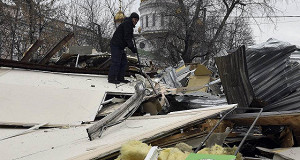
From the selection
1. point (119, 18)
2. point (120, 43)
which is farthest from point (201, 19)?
point (120, 43)

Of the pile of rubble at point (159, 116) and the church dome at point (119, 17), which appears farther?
the church dome at point (119, 17)

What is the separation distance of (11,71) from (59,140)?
333 cm

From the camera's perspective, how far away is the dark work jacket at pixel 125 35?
550cm

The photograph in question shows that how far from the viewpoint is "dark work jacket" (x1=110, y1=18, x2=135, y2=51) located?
550 centimetres

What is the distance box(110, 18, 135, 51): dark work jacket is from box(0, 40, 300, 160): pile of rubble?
91 centimetres

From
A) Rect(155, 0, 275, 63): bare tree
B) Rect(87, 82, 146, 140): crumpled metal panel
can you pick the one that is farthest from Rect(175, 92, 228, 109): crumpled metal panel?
Rect(155, 0, 275, 63): bare tree

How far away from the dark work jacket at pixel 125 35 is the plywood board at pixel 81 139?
105 inches

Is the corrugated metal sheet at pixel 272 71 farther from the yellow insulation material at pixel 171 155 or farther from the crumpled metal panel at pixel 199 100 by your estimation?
the yellow insulation material at pixel 171 155

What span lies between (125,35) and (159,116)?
113 inches

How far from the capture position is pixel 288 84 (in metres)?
3.41

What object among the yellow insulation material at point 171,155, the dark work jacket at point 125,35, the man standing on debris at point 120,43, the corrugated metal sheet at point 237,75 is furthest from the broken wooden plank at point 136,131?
the dark work jacket at point 125,35

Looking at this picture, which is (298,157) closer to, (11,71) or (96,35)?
(11,71)

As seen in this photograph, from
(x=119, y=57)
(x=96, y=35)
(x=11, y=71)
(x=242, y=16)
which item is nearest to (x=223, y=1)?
(x=242, y=16)

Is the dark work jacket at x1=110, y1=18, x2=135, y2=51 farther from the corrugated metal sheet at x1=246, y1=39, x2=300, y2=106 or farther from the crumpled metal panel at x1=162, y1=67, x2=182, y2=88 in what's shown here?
the corrugated metal sheet at x1=246, y1=39, x2=300, y2=106
